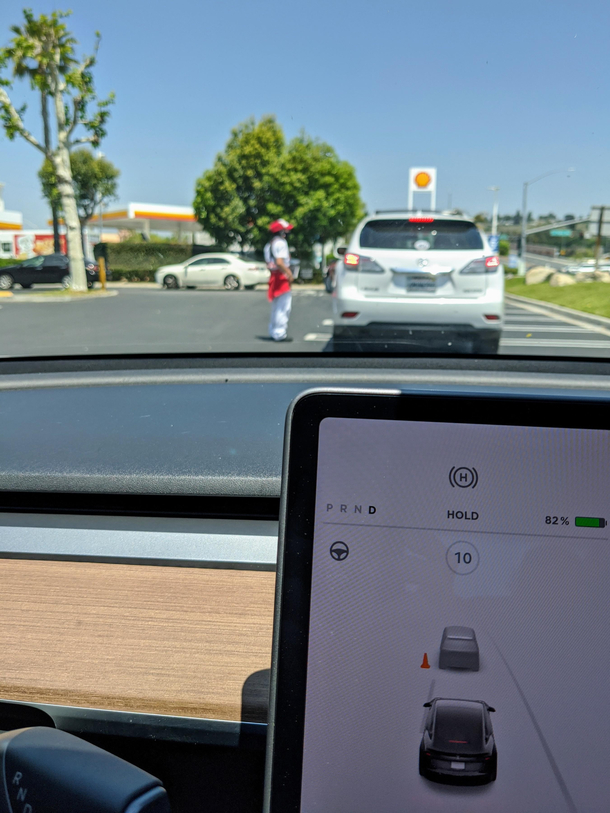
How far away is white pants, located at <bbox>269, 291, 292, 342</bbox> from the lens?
385cm

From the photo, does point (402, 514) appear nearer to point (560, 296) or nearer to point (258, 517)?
point (258, 517)

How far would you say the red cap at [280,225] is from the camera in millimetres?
3413

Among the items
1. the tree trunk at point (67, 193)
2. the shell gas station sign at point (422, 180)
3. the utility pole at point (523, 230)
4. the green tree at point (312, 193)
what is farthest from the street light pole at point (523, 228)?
the tree trunk at point (67, 193)

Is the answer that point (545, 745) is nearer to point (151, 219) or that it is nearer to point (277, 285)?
point (151, 219)

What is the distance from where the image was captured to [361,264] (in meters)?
4.27

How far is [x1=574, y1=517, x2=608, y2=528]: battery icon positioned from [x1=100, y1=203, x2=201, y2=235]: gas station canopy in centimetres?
251

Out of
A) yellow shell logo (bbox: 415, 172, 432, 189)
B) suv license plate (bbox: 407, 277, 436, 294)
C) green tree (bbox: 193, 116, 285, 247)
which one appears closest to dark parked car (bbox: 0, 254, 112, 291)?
green tree (bbox: 193, 116, 285, 247)

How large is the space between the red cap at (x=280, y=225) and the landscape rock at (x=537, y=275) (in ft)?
3.92

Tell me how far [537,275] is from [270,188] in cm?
138

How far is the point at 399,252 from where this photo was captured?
13.2 feet

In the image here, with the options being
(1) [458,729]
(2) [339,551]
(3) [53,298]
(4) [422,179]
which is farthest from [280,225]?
(1) [458,729]

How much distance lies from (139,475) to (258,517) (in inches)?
13.1

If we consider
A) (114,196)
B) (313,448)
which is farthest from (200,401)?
(313,448)

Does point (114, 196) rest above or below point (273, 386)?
above
